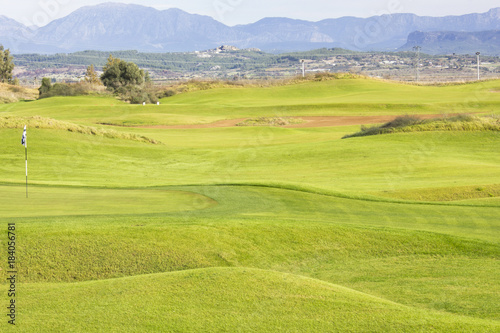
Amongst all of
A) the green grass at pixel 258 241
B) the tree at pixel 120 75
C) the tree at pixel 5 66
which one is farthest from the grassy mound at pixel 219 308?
the tree at pixel 5 66

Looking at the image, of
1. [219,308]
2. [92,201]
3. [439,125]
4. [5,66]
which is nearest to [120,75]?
[5,66]

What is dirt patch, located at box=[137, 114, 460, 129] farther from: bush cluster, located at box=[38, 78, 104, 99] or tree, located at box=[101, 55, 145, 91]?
bush cluster, located at box=[38, 78, 104, 99]

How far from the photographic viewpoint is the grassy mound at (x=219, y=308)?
23.4ft

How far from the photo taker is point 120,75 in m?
90.3

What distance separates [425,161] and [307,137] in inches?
649

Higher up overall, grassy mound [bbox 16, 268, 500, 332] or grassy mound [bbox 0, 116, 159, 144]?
grassy mound [bbox 0, 116, 159, 144]

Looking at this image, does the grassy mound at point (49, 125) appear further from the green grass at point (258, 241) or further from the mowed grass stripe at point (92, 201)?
the mowed grass stripe at point (92, 201)

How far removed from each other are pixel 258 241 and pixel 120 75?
82.1 m

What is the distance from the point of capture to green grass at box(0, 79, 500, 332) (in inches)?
299

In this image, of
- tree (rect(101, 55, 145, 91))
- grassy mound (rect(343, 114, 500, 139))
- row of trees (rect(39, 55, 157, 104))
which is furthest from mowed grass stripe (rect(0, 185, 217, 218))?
tree (rect(101, 55, 145, 91))

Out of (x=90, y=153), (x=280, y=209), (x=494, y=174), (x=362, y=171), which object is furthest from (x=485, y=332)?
(x=90, y=153)

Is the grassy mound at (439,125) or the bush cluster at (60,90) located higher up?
the bush cluster at (60,90)

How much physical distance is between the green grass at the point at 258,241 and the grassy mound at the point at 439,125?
447cm

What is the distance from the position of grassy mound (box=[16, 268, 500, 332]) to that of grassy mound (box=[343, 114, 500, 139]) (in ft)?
98.0
